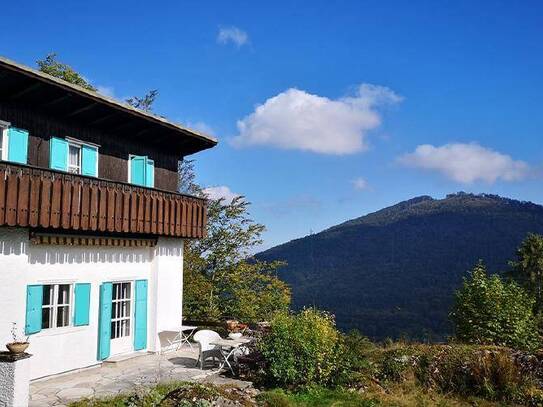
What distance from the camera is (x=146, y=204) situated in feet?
42.9

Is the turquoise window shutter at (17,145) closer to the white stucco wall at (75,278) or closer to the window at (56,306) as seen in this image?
the white stucco wall at (75,278)

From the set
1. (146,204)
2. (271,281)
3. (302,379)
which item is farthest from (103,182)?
(271,281)

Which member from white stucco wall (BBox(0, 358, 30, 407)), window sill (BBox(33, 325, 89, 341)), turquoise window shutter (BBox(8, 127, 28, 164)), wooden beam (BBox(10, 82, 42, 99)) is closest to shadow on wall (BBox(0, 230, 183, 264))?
window sill (BBox(33, 325, 89, 341))

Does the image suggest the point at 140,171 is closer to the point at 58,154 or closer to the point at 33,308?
the point at 58,154

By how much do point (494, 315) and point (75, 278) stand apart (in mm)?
10933

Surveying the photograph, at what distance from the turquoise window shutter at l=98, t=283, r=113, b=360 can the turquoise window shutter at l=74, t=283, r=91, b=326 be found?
454mm

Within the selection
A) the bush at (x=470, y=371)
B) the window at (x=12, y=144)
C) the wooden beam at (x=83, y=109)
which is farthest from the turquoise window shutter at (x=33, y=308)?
the bush at (x=470, y=371)

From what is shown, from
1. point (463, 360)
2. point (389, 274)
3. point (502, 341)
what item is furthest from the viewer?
point (389, 274)

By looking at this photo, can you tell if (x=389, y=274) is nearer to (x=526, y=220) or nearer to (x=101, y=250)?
(x=526, y=220)

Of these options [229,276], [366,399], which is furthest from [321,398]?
[229,276]

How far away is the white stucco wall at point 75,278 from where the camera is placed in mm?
10297

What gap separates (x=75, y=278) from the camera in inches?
469

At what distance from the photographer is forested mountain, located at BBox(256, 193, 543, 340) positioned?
308 feet

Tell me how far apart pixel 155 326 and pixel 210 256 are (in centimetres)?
1247
